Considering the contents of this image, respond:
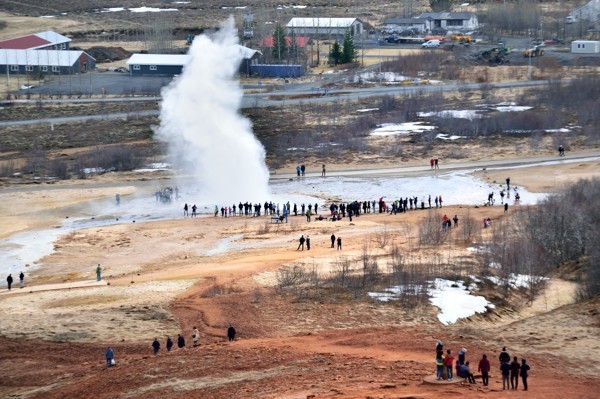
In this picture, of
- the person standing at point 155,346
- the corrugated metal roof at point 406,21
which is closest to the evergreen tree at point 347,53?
the corrugated metal roof at point 406,21

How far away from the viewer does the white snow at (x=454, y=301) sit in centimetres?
4038

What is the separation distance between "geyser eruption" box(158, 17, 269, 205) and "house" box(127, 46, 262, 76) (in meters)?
39.1

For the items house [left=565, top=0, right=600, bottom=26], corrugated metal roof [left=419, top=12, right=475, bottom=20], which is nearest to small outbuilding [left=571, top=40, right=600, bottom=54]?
house [left=565, top=0, right=600, bottom=26]

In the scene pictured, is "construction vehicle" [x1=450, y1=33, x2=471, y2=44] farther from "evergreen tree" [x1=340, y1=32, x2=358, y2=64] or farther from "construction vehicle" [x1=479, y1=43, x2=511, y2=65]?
"evergreen tree" [x1=340, y1=32, x2=358, y2=64]

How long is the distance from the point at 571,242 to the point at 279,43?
74.4 m

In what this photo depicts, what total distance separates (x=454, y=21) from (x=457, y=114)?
57.2 metres

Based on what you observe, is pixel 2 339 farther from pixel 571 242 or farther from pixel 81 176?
pixel 81 176

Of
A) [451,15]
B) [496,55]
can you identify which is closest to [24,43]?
[496,55]

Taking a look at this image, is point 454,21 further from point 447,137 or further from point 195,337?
point 195,337

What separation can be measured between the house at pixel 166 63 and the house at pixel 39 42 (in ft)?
52.7

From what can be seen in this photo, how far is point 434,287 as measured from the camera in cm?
4291

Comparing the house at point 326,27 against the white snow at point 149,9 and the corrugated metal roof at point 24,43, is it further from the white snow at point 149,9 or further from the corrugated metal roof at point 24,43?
the white snow at point 149,9

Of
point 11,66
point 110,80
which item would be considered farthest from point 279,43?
point 11,66

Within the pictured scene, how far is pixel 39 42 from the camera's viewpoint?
429 ft
